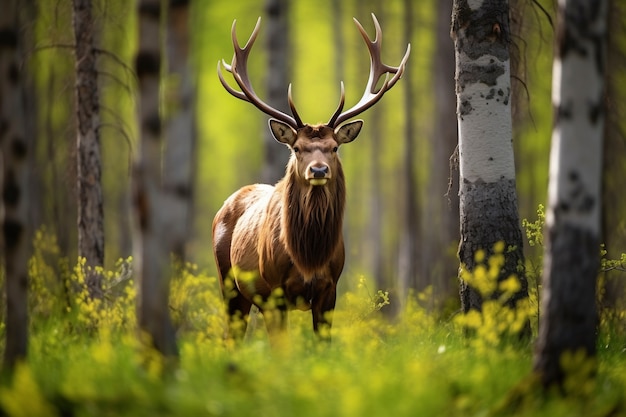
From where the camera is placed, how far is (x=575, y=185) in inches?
179

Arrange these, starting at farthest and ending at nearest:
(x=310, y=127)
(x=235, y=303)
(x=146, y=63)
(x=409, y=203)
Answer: (x=409, y=203), (x=235, y=303), (x=310, y=127), (x=146, y=63)

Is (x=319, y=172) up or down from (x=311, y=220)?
up

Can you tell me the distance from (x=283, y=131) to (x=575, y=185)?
11.6ft

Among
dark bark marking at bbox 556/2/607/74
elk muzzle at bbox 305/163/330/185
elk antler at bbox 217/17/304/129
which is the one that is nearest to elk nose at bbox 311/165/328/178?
elk muzzle at bbox 305/163/330/185

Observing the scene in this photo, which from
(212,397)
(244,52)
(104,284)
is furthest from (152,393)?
(244,52)

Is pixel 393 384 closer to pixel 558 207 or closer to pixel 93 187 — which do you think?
pixel 558 207

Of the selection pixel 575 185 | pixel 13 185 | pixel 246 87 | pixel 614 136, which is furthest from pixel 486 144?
pixel 614 136

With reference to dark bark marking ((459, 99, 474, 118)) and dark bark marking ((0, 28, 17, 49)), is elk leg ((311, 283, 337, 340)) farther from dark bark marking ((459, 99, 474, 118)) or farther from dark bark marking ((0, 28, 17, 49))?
dark bark marking ((0, 28, 17, 49))

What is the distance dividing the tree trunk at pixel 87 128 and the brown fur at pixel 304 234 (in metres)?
1.61

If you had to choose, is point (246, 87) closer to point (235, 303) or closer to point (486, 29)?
point (235, 303)

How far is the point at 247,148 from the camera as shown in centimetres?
2791

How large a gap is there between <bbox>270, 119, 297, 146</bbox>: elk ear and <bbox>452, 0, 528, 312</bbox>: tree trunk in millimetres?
1777

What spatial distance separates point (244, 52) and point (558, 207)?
426 cm

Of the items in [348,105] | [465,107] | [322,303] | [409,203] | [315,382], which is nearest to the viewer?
[315,382]
